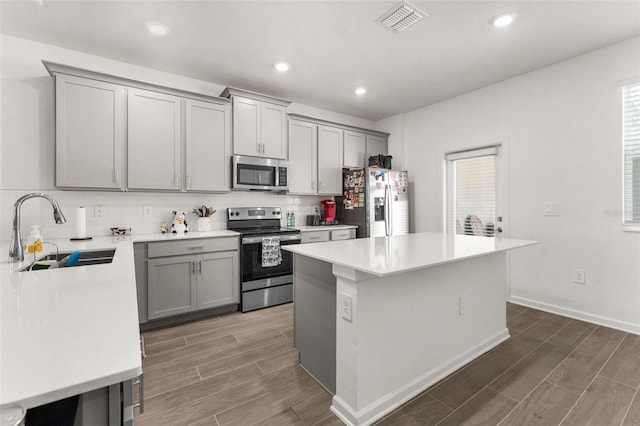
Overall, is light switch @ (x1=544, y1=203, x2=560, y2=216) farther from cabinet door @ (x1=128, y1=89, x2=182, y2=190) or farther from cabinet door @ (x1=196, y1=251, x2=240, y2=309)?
cabinet door @ (x1=128, y1=89, x2=182, y2=190)

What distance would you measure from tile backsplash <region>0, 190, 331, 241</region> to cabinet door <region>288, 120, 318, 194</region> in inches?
18.3

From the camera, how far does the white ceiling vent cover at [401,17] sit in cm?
224

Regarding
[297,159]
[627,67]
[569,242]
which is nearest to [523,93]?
[627,67]

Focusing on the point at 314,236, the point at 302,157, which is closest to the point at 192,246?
the point at 314,236

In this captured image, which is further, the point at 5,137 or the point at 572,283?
the point at 572,283

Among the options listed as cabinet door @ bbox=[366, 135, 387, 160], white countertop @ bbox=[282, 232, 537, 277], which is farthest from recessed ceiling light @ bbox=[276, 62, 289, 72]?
white countertop @ bbox=[282, 232, 537, 277]

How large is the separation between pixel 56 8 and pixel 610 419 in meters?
4.63

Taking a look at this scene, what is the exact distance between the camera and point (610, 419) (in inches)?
63.4

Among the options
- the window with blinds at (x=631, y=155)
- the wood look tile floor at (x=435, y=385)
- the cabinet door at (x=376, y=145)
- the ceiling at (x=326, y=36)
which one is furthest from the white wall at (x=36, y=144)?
the window with blinds at (x=631, y=155)

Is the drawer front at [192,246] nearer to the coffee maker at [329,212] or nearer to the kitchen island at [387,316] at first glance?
the kitchen island at [387,316]

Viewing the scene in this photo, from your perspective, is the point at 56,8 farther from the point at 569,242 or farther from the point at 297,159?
the point at 569,242

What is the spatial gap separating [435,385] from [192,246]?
8.04 ft

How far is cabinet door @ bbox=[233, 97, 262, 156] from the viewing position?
348 centimetres

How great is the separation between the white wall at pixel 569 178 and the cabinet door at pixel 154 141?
3.70m
